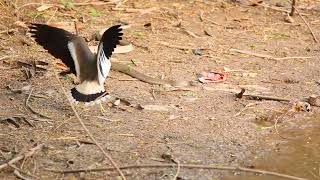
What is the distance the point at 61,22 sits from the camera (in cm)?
743

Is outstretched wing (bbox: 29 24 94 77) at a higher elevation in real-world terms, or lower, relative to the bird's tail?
higher

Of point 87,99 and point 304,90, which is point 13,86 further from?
point 304,90

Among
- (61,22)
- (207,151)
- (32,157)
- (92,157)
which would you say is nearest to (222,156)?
(207,151)

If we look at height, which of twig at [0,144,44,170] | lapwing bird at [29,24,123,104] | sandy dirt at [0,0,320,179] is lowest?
sandy dirt at [0,0,320,179]

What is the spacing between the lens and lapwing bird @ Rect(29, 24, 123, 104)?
4906 millimetres

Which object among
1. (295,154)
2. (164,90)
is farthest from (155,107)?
(295,154)

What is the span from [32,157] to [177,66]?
238 cm

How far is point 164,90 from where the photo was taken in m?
5.86

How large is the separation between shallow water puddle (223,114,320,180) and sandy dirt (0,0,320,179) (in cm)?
10

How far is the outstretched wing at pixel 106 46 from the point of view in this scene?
4.70 m

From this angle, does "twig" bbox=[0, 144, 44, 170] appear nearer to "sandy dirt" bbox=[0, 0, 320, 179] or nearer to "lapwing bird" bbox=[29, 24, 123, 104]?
"sandy dirt" bbox=[0, 0, 320, 179]

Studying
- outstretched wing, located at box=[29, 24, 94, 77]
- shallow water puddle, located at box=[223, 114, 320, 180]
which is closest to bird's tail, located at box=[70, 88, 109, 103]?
outstretched wing, located at box=[29, 24, 94, 77]

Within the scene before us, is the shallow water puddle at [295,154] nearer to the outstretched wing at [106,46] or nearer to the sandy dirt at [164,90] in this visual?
the sandy dirt at [164,90]

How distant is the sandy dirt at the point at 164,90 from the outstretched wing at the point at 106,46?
44cm
